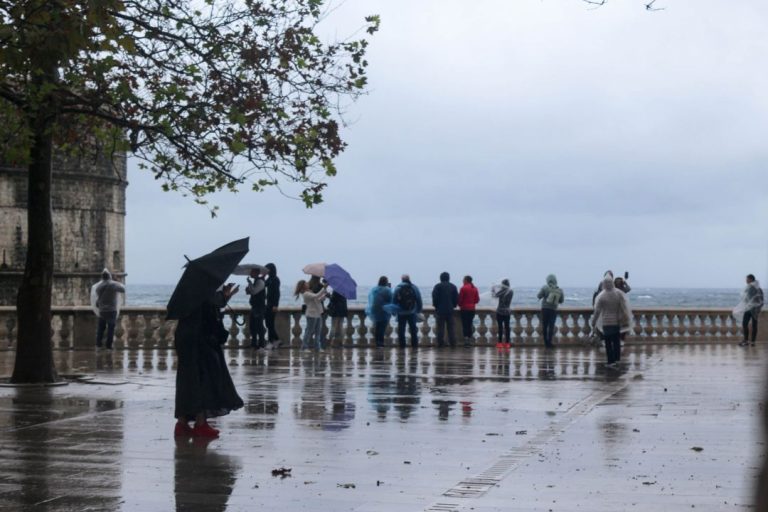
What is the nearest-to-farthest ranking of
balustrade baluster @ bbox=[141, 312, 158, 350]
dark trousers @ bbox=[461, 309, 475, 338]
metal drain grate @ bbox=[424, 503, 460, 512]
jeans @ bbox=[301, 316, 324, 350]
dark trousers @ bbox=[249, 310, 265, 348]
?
1. metal drain grate @ bbox=[424, 503, 460, 512]
2. jeans @ bbox=[301, 316, 324, 350]
3. dark trousers @ bbox=[249, 310, 265, 348]
4. balustrade baluster @ bbox=[141, 312, 158, 350]
5. dark trousers @ bbox=[461, 309, 475, 338]

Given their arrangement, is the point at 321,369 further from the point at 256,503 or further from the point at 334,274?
the point at 256,503

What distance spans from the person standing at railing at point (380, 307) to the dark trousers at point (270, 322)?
7.91 feet

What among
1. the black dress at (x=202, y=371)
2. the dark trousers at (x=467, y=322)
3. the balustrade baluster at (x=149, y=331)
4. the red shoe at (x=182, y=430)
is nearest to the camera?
the black dress at (x=202, y=371)

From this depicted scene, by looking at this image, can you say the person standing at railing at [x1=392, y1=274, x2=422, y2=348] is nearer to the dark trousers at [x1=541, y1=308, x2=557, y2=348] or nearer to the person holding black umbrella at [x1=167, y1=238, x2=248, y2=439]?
the dark trousers at [x1=541, y1=308, x2=557, y2=348]

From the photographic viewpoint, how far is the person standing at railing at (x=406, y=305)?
30.5m

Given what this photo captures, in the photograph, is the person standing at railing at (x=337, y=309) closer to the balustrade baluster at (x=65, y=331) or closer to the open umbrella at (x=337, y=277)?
the open umbrella at (x=337, y=277)

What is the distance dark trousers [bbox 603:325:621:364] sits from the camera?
2364 centimetres

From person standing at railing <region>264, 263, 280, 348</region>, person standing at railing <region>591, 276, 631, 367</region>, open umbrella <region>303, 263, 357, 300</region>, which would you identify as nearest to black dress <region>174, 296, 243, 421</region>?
person standing at railing <region>591, 276, 631, 367</region>

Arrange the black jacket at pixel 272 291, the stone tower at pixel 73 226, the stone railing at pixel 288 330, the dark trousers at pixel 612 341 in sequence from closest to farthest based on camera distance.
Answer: the dark trousers at pixel 612 341
the black jacket at pixel 272 291
the stone railing at pixel 288 330
the stone tower at pixel 73 226

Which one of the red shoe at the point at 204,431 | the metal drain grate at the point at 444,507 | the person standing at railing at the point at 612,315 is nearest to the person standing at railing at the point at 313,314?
the person standing at railing at the point at 612,315

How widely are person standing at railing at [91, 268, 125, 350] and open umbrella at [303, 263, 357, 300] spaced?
14.7 feet

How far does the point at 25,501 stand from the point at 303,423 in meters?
5.41

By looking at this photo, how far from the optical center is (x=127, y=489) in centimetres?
954

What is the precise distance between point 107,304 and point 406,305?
6.82 meters
